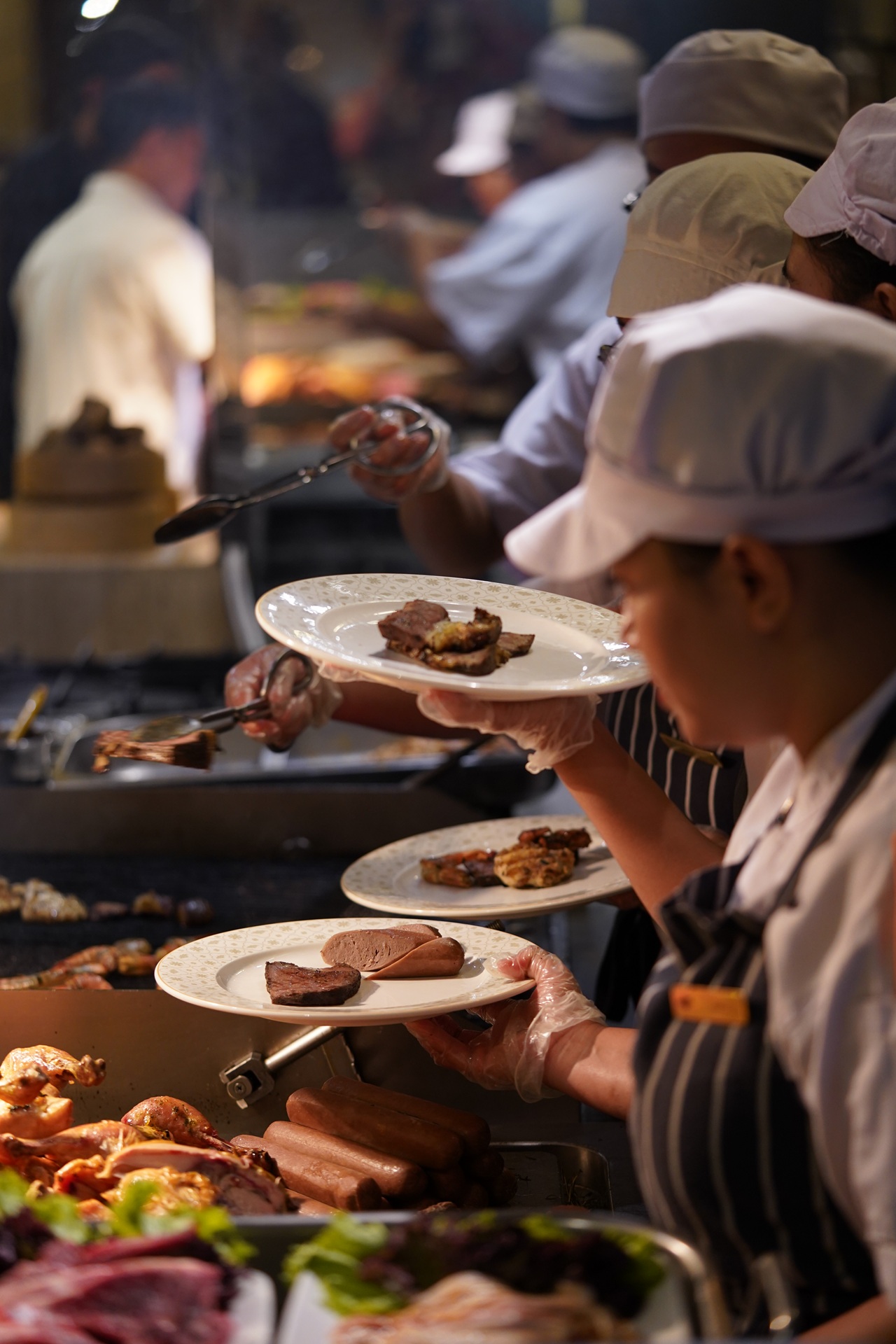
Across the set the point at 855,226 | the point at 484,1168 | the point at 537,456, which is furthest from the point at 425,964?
the point at 537,456

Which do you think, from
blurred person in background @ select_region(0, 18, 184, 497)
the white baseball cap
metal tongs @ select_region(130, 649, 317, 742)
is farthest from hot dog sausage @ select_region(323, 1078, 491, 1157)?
the white baseball cap

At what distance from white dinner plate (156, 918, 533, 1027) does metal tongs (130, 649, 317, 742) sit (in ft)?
1.29

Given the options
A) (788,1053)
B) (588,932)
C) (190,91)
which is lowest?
(588,932)

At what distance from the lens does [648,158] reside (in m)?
2.96

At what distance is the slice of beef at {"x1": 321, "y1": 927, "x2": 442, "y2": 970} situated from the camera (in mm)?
1778

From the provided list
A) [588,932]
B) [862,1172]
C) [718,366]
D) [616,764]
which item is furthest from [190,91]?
[862,1172]

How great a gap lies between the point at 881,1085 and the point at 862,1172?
0.24 ft

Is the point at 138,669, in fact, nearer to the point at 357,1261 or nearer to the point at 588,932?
the point at 588,932

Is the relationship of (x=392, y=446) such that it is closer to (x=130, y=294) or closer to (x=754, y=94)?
(x=754, y=94)

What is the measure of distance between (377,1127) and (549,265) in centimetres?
503

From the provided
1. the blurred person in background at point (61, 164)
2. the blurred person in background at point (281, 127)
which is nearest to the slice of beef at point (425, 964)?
the blurred person in background at point (61, 164)

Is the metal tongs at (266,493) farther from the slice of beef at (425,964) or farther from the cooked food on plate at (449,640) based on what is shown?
the slice of beef at (425,964)

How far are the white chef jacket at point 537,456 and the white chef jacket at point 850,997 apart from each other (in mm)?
2251

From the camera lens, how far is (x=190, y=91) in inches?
195
